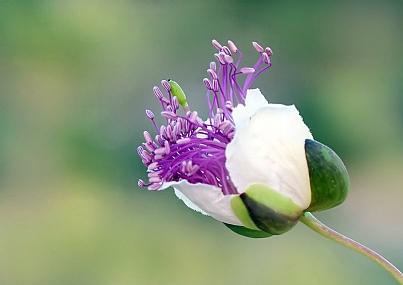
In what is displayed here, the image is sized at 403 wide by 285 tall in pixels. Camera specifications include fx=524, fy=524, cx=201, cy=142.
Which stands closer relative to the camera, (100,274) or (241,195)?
(241,195)

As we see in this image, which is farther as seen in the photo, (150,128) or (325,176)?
(150,128)

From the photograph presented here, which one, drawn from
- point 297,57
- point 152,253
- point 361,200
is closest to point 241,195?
point 152,253

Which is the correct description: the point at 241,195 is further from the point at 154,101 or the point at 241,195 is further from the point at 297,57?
the point at 297,57

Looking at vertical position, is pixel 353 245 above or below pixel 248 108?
below

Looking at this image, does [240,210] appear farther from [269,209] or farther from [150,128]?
[150,128]

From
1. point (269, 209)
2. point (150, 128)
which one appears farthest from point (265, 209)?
point (150, 128)

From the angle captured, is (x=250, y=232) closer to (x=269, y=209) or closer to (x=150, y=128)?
(x=269, y=209)

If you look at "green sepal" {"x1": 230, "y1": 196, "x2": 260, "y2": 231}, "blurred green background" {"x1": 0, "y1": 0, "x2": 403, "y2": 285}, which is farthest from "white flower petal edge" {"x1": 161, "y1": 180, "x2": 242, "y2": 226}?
"blurred green background" {"x1": 0, "y1": 0, "x2": 403, "y2": 285}
